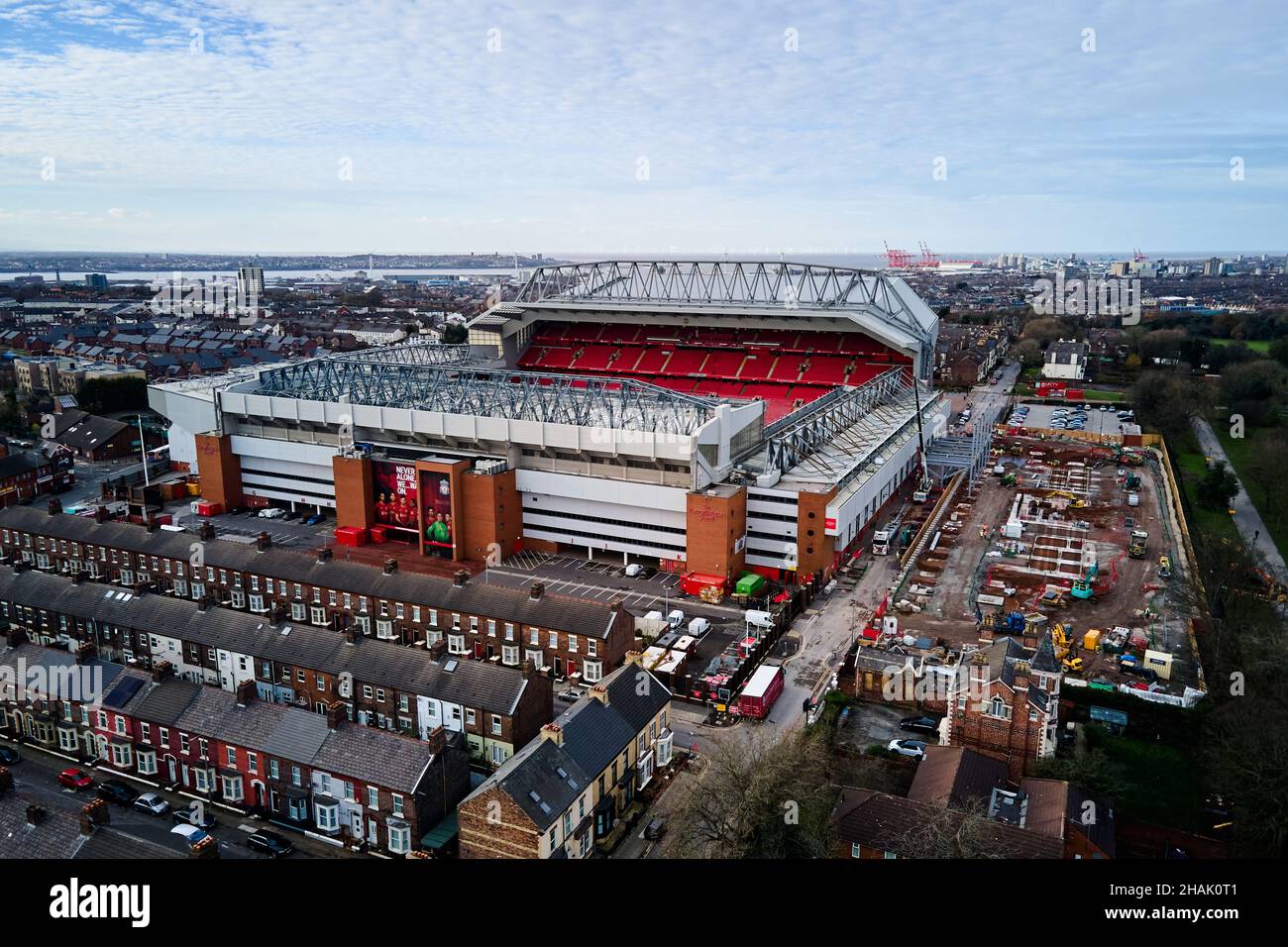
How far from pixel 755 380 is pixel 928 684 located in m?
34.6

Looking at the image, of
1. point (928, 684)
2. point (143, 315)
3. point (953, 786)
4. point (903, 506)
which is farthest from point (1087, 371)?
point (143, 315)

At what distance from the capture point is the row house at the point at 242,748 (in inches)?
700

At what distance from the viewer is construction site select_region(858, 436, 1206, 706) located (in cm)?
2736

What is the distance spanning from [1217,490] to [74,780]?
4763cm

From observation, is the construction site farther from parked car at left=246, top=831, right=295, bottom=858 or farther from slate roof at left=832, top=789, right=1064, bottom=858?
parked car at left=246, top=831, right=295, bottom=858

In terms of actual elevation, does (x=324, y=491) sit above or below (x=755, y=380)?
below

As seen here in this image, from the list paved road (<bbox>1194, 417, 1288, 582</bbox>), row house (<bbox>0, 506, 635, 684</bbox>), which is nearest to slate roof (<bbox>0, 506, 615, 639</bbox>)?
row house (<bbox>0, 506, 635, 684</bbox>)

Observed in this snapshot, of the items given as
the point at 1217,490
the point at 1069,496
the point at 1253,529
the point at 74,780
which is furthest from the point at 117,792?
the point at 1217,490

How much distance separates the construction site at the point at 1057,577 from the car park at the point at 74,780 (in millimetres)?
19462

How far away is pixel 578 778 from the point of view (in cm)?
1753

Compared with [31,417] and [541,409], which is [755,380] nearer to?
[541,409]

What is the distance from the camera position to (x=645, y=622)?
29.7 meters

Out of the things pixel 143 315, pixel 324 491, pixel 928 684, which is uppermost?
pixel 143 315

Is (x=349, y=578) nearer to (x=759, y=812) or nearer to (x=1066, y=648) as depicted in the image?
(x=759, y=812)
